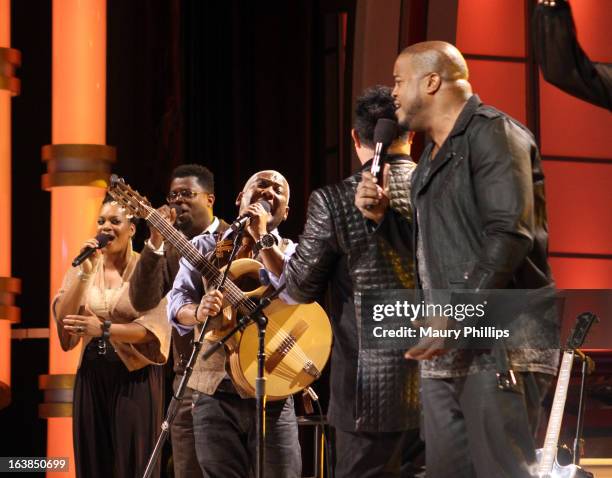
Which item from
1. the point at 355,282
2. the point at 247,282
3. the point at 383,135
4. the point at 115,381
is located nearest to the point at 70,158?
the point at 115,381

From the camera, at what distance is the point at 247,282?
4797 mm

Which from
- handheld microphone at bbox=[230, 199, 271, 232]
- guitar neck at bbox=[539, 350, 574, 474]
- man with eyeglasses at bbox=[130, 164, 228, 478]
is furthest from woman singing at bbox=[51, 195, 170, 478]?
guitar neck at bbox=[539, 350, 574, 474]

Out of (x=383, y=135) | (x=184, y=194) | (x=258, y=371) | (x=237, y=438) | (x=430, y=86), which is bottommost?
(x=237, y=438)

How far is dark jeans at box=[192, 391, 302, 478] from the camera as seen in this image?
14.9 feet

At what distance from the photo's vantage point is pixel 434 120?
9.87 ft

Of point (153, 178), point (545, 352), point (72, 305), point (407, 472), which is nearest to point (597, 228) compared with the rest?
point (153, 178)

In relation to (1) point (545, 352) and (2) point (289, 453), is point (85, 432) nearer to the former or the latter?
(2) point (289, 453)

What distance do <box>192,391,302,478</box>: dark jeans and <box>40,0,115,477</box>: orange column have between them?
169 cm

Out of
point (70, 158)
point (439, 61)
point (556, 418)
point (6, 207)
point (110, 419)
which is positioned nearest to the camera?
point (439, 61)

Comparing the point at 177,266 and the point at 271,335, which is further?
the point at 177,266

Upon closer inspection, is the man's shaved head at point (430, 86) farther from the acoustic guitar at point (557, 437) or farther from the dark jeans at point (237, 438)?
the dark jeans at point (237, 438)

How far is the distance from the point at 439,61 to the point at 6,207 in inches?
151

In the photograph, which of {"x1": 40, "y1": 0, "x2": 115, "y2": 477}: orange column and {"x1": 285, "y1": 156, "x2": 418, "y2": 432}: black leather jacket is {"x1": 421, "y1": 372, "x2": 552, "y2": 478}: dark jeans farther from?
{"x1": 40, "y1": 0, "x2": 115, "y2": 477}: orange column

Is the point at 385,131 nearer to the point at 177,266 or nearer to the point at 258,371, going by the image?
the point at 258,371
